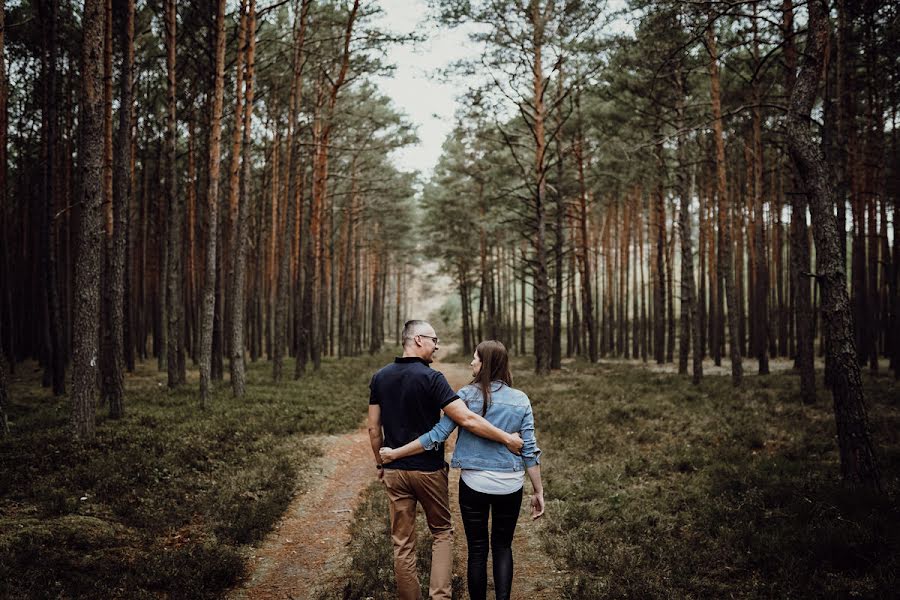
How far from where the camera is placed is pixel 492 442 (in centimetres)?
399

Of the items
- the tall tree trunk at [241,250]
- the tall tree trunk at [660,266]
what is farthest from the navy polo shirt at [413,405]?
the tall tree trunk at [660,266]

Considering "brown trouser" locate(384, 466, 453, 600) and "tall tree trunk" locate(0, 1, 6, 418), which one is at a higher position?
"tall tree trunk" locate(0, 1, 6, 418)

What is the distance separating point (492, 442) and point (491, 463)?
16 centimetres

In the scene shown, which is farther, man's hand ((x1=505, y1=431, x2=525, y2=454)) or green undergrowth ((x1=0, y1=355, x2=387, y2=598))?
green undergrowth ((x1=0, y1=355, x2=387, y2=598))

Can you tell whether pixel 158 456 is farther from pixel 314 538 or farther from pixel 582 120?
pixel 582 120

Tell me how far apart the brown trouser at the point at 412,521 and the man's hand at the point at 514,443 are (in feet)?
2.18

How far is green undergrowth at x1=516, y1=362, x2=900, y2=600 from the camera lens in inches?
189

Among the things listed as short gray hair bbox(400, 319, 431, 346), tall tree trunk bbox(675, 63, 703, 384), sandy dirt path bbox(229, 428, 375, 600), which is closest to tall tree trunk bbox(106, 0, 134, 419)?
sandy dirt path bbox(229, 428, 375, 600)

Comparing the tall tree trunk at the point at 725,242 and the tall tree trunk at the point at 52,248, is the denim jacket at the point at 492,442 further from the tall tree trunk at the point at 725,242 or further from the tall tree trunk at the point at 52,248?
the tall tree trunk at the point at 52,248

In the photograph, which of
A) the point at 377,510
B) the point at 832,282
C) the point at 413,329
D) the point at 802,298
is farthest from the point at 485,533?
the point at 802,298

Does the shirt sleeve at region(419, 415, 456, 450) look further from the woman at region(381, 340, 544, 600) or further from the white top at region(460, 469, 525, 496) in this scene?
the white top at region(460, 469, 525, 496)

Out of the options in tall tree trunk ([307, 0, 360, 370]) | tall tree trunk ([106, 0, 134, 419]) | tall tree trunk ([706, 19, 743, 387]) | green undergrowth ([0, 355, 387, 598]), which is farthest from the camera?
tall tree trunk ([307, 0, 360, 370])

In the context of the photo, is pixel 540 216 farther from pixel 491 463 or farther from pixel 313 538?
pixel 491 463

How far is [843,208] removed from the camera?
15.2 metres
